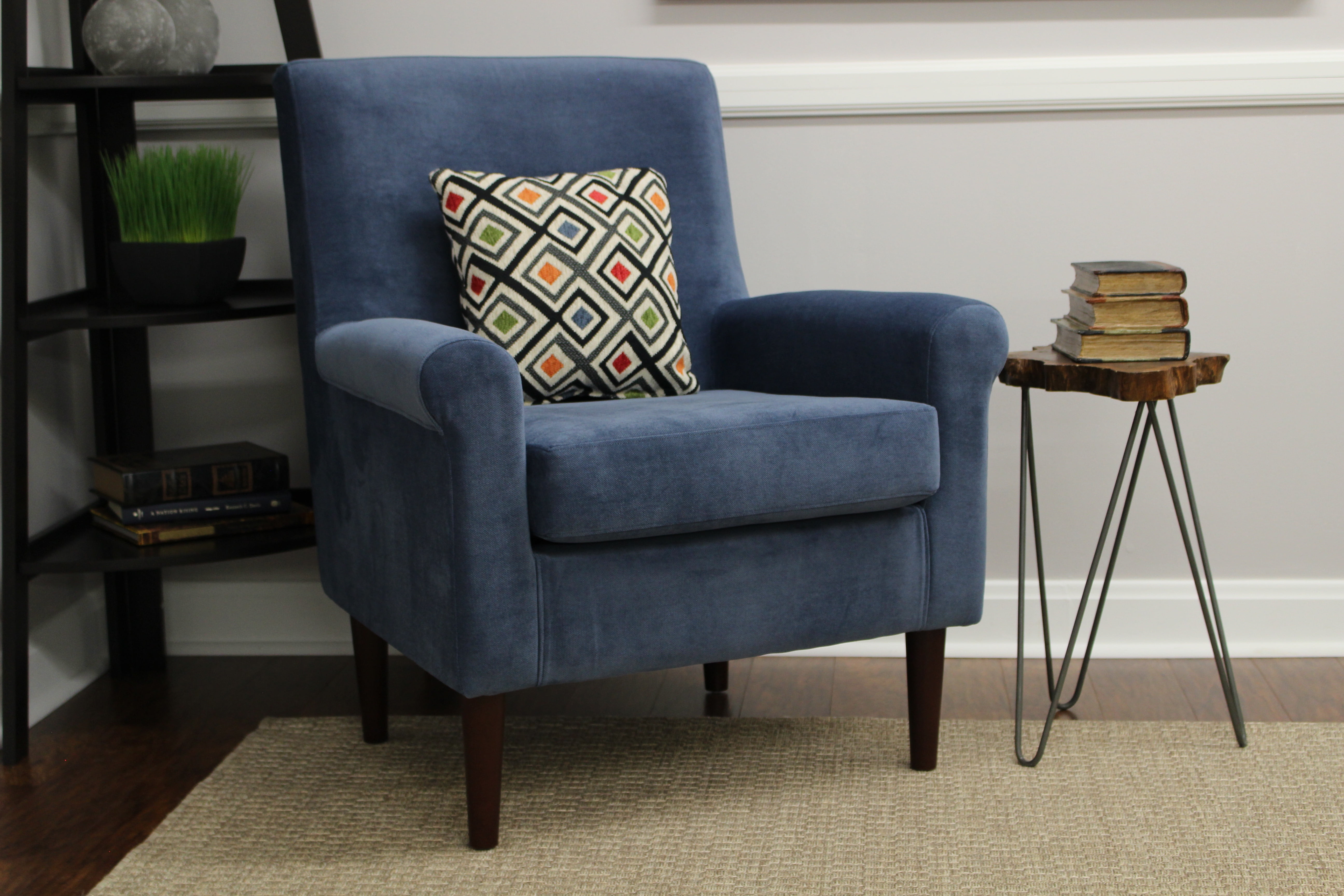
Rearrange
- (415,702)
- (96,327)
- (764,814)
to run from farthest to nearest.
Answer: (415,702) < (96,327) < (764,814)

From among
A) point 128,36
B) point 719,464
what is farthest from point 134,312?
point 719,464

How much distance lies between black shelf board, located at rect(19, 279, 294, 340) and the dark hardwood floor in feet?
1.99

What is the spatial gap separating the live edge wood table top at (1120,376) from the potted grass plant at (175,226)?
46.4 inches

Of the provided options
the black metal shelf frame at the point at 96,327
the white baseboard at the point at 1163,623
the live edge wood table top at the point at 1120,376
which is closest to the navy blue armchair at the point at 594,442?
the live edge wood table top at the point at 1120,376

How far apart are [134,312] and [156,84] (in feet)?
1.10

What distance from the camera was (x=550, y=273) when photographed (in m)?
1.76

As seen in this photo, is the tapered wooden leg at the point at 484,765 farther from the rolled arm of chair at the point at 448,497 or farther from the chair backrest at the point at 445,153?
the chair backrest at the point at 445,153

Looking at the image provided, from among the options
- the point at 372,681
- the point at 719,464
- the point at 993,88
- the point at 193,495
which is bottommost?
the point at 372,681

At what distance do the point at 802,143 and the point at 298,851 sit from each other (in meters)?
1.40

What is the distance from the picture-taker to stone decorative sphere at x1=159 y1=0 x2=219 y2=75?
197 centimetres

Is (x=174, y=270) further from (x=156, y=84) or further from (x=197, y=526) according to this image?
(x=197, y=526)

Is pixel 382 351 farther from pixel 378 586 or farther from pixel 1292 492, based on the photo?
pixel 1292 492

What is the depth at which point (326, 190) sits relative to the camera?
180 cm

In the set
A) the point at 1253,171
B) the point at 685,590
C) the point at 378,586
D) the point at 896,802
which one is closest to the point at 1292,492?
the point at 1253,171
